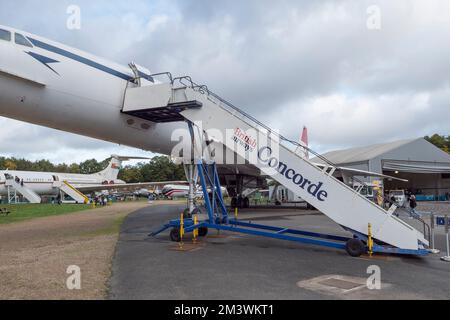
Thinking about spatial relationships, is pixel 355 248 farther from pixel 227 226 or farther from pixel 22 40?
pixel 22 40

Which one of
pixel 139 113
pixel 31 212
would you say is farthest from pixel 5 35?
pixel 31 212

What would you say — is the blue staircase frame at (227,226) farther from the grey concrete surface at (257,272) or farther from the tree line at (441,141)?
the tree line at (441,141)

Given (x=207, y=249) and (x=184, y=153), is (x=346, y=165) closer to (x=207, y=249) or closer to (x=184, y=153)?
(x=184, y=153)

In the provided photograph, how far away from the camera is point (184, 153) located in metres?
15.0

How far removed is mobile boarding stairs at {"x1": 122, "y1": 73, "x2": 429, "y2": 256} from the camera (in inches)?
321

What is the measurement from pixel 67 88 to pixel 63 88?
0.35 ft

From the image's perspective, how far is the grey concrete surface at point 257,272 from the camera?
5277 mm

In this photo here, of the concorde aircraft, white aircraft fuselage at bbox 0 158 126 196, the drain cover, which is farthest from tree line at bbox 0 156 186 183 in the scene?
the drain cover

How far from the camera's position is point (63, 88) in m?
9.82

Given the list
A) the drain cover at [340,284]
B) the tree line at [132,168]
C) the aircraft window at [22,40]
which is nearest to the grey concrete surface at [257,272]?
the drain cover at [340,284]
